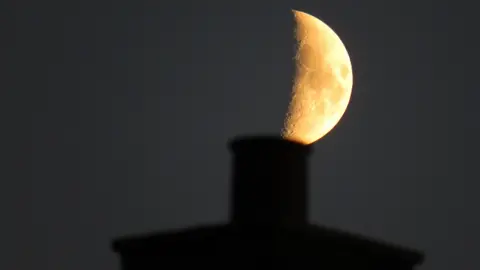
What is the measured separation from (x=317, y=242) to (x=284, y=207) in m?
1.65

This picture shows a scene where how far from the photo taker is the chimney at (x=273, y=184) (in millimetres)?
34781

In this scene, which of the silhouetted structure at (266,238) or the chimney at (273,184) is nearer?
the silhouetted structure at (266,238)

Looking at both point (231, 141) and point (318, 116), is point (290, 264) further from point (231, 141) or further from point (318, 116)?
point (318, 116)

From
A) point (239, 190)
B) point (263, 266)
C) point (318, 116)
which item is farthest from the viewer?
point (318, 116)

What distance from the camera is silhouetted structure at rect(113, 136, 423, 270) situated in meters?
33.3

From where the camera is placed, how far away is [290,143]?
3491 cm

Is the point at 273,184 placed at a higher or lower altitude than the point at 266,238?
higher

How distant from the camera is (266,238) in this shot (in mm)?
33312

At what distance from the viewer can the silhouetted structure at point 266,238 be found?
1312 inches

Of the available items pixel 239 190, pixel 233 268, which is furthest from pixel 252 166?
pixel 233 268

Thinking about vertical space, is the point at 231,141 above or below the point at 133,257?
above

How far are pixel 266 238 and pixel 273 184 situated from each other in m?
1.92

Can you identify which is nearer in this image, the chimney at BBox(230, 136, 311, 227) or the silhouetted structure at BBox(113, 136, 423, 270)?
the silhouetted structure at BBox(113, 136, 423, 270)

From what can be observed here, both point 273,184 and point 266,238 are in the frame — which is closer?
point 266,238
